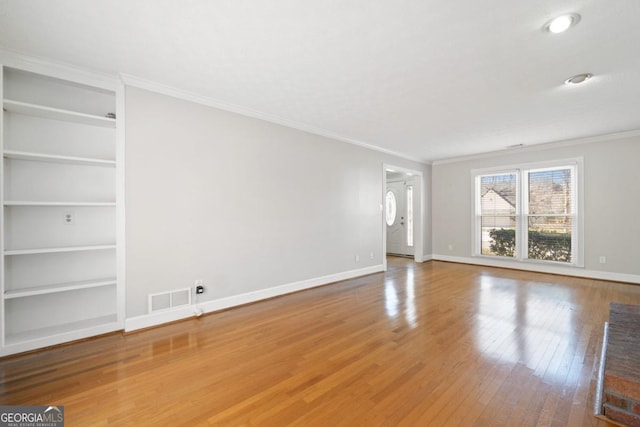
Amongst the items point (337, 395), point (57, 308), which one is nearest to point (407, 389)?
point (337, 395)

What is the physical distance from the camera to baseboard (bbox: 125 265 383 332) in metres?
2.85

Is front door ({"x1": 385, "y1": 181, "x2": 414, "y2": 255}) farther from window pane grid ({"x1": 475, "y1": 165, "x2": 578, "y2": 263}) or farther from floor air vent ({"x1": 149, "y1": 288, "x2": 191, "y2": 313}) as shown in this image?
floor air vent ({"x1": 149, "y1": 288, "x2": 191, "y2": 313})

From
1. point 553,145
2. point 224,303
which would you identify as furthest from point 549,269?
point 224,303

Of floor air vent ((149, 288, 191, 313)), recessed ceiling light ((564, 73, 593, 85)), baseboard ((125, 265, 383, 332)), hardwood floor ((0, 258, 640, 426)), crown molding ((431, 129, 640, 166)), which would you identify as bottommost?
hardwood floor ((0, 258, 640, 426))

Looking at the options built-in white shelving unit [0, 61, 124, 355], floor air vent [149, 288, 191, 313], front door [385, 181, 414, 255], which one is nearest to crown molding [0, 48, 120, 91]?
built-in white shelving unit [0, 61, 124, 355]

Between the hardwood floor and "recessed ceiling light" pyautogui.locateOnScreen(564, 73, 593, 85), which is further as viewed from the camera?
"recessed ceiling light" pyautogui.locateOnScreen(564, 73, 593, 85)

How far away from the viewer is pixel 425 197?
7.01 meters

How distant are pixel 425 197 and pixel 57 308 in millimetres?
6998

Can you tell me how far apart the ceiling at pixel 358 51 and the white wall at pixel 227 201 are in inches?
15.3

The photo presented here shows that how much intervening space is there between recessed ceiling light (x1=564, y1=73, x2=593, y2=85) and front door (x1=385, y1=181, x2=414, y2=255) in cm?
477

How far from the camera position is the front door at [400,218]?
767 centimetres

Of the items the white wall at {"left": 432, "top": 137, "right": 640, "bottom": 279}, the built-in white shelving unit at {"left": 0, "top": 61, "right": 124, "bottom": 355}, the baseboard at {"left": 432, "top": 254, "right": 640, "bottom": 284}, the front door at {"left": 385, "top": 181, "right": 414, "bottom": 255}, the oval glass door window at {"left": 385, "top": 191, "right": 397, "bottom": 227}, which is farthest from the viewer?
the oval glass door window at {"left": 385, "top": 191, "right": 397, "bottom": 227}

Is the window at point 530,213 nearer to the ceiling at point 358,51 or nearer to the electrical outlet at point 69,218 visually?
the ceiling at point 358,51

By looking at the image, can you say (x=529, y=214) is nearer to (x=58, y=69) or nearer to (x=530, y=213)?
(x=530, y=213)
